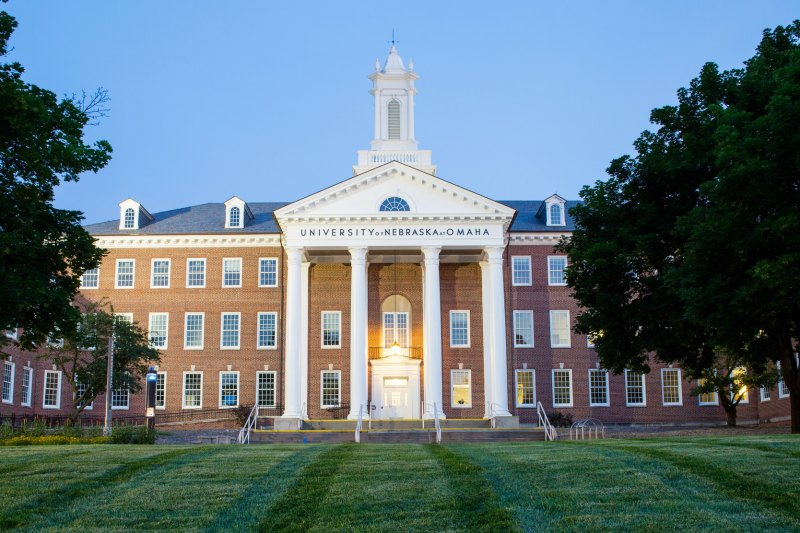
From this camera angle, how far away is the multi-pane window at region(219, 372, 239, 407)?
178ft

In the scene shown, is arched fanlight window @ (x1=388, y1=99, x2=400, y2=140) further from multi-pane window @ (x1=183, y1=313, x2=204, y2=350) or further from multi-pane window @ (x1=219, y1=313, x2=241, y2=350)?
multi-pane window @ (x1=183, y1=313, x2=204, y2=350)

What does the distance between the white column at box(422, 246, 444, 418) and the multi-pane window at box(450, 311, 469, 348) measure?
17.0ft

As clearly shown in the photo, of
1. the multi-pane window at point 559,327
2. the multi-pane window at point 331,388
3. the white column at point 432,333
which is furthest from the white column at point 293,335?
the multi-pane window at point 559,327

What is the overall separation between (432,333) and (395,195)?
7474mm

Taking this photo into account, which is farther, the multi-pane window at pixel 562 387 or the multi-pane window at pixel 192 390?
the multi-pane window at pixel 562 387

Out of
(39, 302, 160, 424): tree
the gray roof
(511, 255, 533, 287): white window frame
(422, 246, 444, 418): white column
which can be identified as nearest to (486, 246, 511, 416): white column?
(422, 246, 444, 418): white column

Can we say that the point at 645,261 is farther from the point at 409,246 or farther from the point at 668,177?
the point at 409,246

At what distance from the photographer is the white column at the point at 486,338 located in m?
50.5

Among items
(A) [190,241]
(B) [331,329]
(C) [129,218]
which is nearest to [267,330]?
(B) [331,329]

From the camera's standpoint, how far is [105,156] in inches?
961

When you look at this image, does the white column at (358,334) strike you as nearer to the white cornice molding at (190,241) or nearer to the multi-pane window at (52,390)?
the white cornice molding at (190,241)

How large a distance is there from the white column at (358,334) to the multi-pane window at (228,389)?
28.4 ft

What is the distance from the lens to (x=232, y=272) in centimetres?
5588

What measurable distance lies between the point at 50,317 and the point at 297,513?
1225 centimetres
